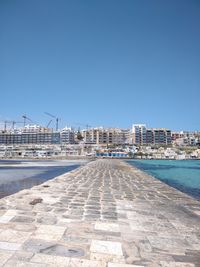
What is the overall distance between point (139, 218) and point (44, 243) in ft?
9.28

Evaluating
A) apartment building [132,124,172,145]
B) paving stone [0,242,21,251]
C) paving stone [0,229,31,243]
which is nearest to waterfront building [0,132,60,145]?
apartment building [132,124,172,145]

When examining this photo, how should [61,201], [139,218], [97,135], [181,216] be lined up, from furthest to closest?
[97,135] → [61,201] → [181,216] → [139,218]

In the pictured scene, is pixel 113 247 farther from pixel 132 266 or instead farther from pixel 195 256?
pixel 195 256

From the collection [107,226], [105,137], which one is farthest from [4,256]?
[105,137]

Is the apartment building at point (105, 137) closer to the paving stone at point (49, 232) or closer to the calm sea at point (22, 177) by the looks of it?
the calm sea at point (22, 177)

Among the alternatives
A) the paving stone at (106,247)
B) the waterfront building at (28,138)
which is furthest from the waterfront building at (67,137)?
the paving stone at (106,247)

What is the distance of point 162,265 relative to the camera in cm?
330

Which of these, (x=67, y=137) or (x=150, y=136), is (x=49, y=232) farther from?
(x=150, y=136)

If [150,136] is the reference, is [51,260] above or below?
below

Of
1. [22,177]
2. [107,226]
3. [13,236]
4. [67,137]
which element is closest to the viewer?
[13,236]

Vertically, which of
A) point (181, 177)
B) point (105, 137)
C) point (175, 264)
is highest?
point (105, 137)

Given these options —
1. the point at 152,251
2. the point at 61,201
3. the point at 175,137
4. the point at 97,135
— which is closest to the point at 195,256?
the point at 152,251

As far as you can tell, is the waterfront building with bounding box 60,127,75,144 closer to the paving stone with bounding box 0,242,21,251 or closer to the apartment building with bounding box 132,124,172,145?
the apartment building with bounding box 132,124,172,145

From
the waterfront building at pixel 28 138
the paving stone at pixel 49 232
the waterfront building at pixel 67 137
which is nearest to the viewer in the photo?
the paving stone at pixel 49 232
